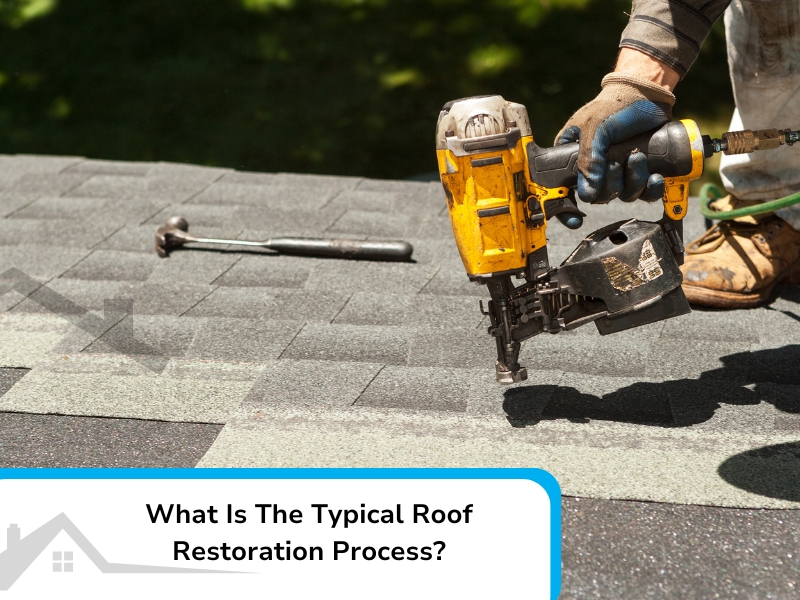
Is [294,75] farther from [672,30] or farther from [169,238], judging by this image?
[672,30]

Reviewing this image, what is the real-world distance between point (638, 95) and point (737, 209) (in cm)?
96

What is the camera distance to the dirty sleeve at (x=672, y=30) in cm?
227

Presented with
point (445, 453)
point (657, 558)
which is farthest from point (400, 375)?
point (657, 558)

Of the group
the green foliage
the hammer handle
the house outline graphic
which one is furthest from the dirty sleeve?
the green foliage

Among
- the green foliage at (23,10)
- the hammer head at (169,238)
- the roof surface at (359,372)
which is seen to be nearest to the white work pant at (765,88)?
the roof surface at (359,372)

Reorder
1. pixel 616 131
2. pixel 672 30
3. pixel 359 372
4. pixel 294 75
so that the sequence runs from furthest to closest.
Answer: pixel 294 75 < pixel 359 372 < pixel 672 30 < pixel 616 131

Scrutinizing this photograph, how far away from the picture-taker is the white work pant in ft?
9.32

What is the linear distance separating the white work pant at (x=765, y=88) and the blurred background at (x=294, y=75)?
2.56 metres

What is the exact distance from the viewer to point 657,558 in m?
1.77

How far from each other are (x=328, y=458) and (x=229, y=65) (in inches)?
168

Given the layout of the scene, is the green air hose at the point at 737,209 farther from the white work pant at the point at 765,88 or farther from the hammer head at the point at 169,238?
the hammer head at the point at 169,238

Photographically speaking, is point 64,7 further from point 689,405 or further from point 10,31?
point 689,405

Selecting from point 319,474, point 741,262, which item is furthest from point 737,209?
point 319,474

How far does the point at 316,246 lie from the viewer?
3.20 meters
